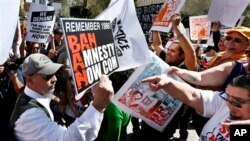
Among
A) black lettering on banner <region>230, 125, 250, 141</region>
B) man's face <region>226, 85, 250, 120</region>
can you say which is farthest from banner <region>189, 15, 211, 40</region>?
black lettering on banner <region>230, 125, 250, 141</region>

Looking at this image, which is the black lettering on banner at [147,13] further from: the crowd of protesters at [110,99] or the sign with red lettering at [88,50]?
the sign with red lettering at [88,50]

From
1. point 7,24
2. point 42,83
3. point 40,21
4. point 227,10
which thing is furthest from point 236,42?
point 40,21

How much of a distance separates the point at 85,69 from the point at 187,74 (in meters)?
1.09

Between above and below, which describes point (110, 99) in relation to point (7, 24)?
below

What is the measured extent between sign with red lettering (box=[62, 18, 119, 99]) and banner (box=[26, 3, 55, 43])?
370 centimetres

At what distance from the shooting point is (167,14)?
431 centimetres

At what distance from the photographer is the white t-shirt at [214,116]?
213 cm

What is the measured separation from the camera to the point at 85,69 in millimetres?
1924

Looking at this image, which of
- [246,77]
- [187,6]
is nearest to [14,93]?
[246,77]

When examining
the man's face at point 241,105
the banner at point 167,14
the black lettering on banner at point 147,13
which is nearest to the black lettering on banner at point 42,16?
the black lettering on banner at point 147,13

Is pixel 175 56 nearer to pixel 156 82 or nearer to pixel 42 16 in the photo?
pixel 156 82

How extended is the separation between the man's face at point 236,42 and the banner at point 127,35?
95 centimetres

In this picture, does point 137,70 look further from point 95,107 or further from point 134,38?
point 95,107

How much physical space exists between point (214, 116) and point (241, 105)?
38cm
